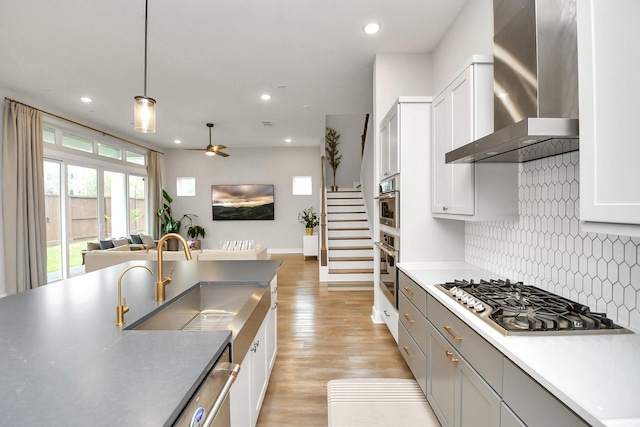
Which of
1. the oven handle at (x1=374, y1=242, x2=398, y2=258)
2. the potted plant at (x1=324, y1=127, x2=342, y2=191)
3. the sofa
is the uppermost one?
the potted plant at (x1=324, y1=127, x2=342, y2=191)

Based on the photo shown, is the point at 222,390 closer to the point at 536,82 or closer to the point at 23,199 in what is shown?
the point at 536,82

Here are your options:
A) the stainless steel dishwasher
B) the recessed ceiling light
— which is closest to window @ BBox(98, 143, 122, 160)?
the recessed ceiling light

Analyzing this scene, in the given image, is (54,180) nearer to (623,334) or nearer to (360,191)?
(360,191)

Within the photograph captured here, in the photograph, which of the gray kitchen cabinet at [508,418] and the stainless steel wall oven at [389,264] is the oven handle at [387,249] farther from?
the gray kitchen cabinet at [508,418]

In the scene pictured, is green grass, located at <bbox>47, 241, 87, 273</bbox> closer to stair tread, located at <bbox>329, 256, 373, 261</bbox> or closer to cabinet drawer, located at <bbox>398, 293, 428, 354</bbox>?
stair tread, located at <bbox>329, 256, 373, 261</bbox>

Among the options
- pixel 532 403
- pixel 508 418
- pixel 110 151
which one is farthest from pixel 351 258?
pixel 110 151

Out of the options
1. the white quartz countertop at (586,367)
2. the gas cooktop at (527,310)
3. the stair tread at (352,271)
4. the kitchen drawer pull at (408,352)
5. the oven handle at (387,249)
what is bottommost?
the kitchen drawer pull at (408,352)

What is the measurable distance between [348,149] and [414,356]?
24.1 feet

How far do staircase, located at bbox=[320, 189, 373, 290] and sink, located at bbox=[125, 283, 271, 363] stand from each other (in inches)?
129

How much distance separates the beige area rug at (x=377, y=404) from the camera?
2.03 meters

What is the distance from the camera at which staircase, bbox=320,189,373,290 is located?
208 inches

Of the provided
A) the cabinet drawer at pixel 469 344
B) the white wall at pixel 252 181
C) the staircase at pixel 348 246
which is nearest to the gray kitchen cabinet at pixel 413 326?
the cabinet drawer at pixel 469 344

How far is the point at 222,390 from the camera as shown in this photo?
1019 mm

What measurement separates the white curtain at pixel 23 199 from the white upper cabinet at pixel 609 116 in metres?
6.24
